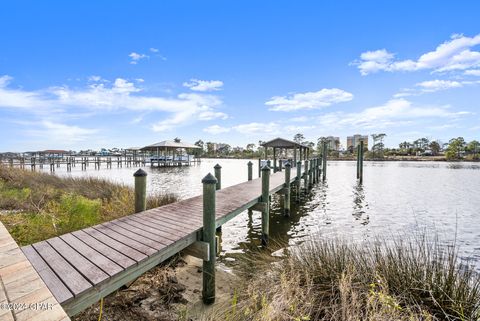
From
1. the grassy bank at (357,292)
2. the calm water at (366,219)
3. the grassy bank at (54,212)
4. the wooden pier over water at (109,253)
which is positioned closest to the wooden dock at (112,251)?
the wooden pier over water at (109,253)

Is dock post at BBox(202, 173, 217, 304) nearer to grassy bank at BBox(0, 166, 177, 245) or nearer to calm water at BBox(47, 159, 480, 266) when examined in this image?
calm water at BBox(47, 159, 480, 266)

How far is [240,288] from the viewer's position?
3.32 meters

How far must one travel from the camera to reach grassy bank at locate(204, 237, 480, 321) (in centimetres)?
235

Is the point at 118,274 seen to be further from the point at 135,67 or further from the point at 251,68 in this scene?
the point at 251,68

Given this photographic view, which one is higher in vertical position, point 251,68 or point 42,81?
point 251,68

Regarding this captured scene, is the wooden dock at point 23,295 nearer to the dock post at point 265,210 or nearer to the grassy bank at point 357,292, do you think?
the grassy bank at point 357,292

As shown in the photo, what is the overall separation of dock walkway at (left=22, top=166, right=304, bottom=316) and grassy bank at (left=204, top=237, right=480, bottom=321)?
1.08 meters

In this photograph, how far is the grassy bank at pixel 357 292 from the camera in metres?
2.35

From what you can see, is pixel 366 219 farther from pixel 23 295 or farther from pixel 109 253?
pixel 23 295

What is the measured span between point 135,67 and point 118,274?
18.4m

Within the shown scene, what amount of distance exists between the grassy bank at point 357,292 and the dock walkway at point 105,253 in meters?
1.08

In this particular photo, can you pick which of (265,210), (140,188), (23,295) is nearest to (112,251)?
(23,295)

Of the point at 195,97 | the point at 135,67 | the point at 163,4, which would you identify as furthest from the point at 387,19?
the point at 195,97

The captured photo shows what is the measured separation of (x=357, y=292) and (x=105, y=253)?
124 inches
